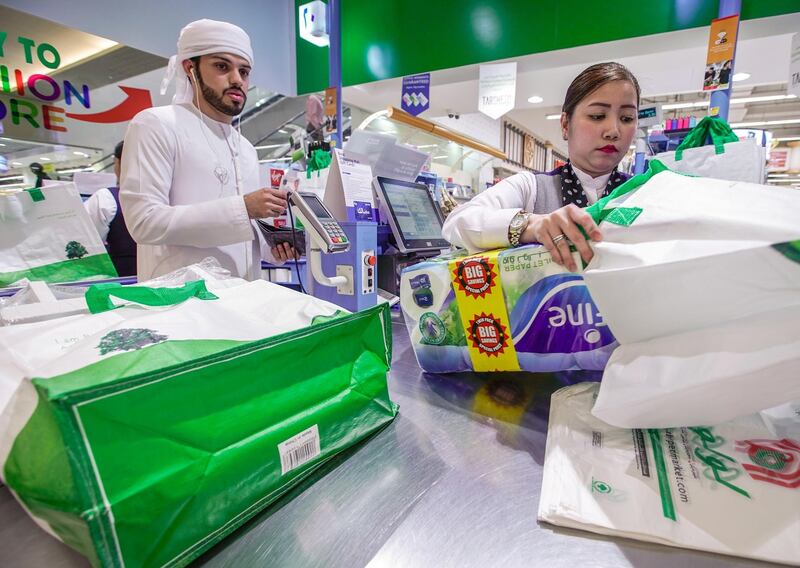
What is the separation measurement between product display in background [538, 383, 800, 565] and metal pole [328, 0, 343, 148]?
2.89 m

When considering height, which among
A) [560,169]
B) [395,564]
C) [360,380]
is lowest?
[395,564]

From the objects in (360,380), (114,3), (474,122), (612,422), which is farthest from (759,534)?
(474,122)

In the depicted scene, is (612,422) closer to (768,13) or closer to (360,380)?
(360,380)

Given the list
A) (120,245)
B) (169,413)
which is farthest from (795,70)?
(120,245)

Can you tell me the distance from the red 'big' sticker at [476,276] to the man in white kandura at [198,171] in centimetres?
78

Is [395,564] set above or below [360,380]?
below

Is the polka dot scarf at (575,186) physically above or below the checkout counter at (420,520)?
above

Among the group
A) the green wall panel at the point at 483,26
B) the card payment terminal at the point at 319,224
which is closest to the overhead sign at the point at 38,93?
the green wall panel at the point at 483,26

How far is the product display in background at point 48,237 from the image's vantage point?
1.57 metres

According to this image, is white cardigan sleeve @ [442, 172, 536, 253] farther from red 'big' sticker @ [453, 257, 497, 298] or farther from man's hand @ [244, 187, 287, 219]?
man's hand @ [244, 187, 287, 219]

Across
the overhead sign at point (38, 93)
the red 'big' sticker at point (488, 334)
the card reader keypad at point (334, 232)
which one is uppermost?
the overhead sign at point (38, 93)

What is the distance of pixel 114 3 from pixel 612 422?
4.73 m

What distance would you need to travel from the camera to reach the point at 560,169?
4.57ft

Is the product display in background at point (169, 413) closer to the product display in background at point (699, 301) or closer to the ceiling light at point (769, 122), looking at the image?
the product display in background at point (699, 301)
